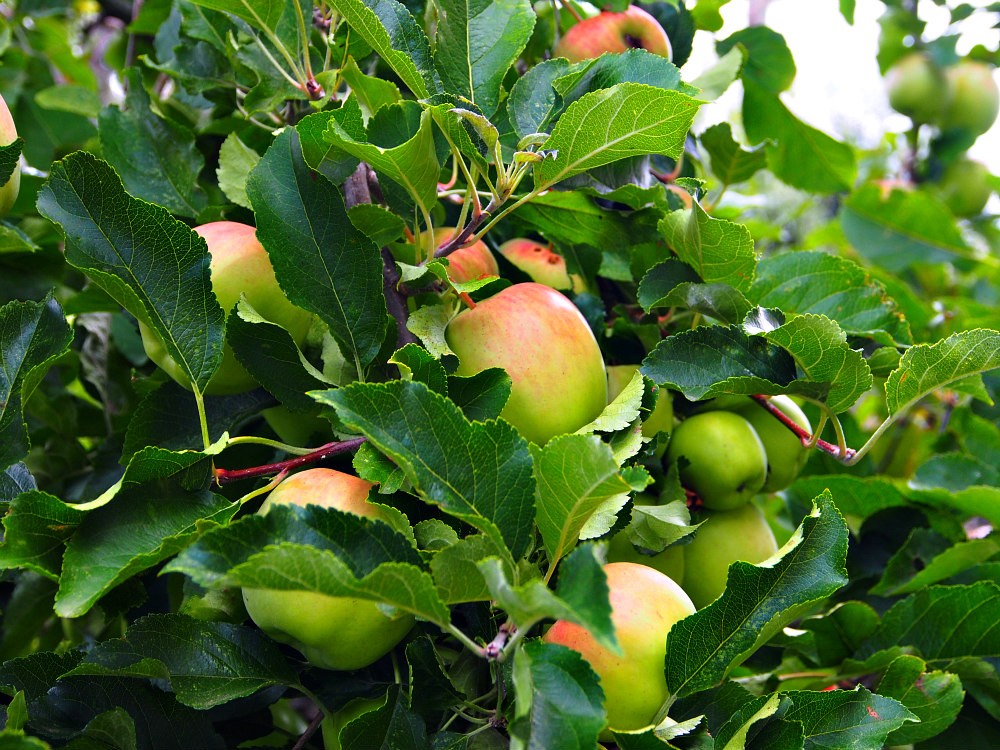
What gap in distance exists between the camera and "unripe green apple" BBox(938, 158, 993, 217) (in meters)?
2.08

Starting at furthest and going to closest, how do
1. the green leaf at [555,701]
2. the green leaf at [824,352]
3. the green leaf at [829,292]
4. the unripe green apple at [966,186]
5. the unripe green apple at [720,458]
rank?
the unripe green apple at [966,186]
the green leaf at [829,292]
the unripe green apple at [720,458]
the green leaf at [824,352]
the green leaf at [555,701]

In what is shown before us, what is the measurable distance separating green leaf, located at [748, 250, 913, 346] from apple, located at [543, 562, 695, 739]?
0.44m

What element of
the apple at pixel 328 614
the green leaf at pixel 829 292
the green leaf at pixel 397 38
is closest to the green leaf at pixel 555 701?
the apple at pixel 328 614

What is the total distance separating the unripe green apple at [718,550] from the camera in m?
0.80

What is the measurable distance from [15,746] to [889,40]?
2320 millimetres

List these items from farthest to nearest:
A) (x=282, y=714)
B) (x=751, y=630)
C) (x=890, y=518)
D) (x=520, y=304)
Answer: (x=890, y=518) < (x=282, y=714) < (x=520, y=304) < (x=751, y=630)

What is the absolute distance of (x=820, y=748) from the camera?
0.60 meters

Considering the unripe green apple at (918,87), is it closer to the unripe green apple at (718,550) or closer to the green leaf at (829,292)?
the green leaf at (829,292)

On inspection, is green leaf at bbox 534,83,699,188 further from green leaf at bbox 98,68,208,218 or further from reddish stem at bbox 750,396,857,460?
green leaf at bbox 98,68,208,218

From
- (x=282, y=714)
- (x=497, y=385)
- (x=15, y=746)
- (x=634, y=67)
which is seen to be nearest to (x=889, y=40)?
(x=634, y=67)

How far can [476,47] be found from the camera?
716 millimetres

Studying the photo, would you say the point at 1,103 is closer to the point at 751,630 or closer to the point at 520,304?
the point at 520,304

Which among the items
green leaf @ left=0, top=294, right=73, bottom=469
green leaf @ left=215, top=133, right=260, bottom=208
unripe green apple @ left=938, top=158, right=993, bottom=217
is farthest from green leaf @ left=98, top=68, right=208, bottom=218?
unripe green apple @ left=938, top=158, right=993, bottom=217

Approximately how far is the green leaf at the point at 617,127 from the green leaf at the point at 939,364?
0.27 metres
